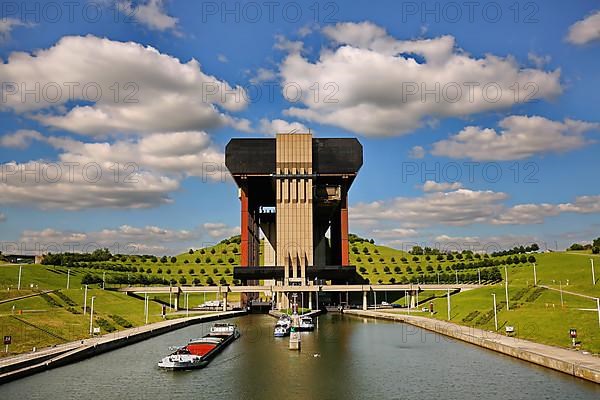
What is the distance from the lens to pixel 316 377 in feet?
185

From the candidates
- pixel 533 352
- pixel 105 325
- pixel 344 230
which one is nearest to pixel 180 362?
pixel 105 325

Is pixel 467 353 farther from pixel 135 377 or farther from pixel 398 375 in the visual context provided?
pixel 135 377

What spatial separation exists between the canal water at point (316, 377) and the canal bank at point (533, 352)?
3.43ft

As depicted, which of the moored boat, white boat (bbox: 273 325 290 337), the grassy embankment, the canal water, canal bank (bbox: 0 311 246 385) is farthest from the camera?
white boat (bbox: 273 325 290 337)

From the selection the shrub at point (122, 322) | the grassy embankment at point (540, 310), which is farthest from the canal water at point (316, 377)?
the shrub at point (122, 322)

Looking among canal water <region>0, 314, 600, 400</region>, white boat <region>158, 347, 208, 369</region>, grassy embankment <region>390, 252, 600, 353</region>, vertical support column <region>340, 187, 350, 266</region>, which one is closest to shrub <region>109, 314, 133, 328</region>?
canal water <region>0, 314, 600, 400</region>

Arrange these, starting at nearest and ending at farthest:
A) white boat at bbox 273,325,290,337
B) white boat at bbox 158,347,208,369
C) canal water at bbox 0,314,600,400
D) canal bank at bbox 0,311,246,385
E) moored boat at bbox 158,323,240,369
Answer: canal water at bbox 0,314,600,400, canal bank at bbox 0,311,246,385, white boat at bbox 158,347,208,369, moored boat at bbox 158,323,240,369, white boat at bbox 273,325,290,337

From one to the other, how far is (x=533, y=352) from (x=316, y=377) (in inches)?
954

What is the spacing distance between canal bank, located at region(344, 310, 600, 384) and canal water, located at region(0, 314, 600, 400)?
41.1 inches

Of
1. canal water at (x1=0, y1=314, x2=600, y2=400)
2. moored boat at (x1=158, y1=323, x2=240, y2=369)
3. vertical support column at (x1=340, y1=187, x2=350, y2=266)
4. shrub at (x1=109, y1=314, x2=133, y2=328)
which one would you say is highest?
vertical support column at (x1=340, y1=187, x2=350, y2=266)

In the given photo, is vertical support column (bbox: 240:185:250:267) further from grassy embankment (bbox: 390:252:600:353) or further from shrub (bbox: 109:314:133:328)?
shrub (bbox: 109:314:133:328)

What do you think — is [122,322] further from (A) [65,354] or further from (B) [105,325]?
(A) [65,354]

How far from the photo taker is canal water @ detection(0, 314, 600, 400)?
48.4 metres

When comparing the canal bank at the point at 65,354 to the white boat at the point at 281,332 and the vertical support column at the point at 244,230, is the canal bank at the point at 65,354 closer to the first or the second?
the white boat at the point at 281,332
